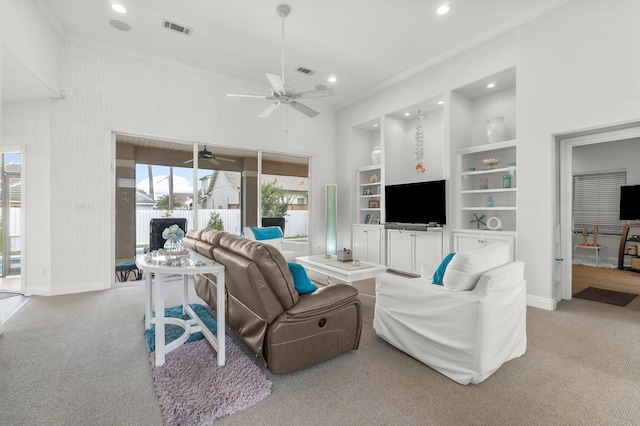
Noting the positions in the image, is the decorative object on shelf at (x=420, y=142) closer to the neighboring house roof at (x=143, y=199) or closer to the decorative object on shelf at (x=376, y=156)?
the decorative object on shelf at (x=376, y=156)

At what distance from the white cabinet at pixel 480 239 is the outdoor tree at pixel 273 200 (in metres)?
3.35

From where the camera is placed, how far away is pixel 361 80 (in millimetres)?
5613

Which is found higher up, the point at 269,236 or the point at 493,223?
the point at 493,223

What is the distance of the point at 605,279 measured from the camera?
4547mm

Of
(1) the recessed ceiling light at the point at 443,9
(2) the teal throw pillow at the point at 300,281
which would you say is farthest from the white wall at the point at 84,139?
(1) the recessed ceiling light at the point at 443,9

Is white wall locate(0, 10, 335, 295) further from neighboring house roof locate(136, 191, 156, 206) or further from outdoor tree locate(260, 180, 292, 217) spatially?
outdoor tree locate(260, 180, 292, 217)

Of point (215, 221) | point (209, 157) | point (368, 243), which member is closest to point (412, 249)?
point (368, 243)

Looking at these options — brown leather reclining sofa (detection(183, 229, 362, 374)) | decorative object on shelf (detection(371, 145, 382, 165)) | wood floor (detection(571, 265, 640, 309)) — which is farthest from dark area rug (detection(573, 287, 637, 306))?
decorative object on shelf (detection(371, 145, 382, 165))

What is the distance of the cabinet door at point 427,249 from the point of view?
488cm

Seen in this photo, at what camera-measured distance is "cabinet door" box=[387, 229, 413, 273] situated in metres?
5.32

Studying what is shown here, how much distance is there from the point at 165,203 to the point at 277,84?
3062 millimetres

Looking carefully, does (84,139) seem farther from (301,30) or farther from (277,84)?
(301,30)

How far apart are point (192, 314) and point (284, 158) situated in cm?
402

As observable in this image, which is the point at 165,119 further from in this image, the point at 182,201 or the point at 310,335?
the point at 310,335
